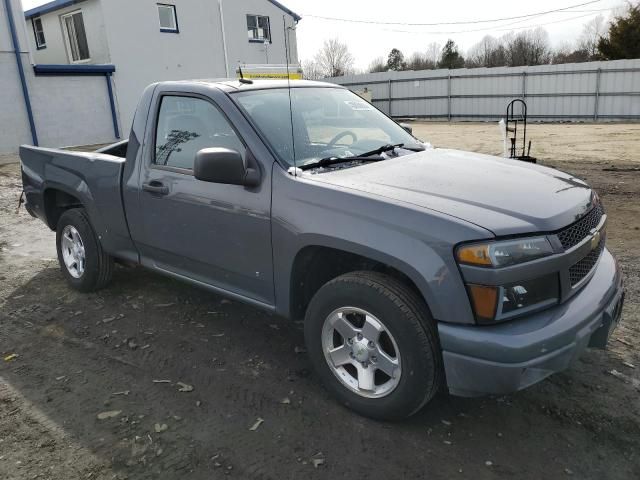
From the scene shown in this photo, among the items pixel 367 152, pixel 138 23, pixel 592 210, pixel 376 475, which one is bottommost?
pixel 376 475

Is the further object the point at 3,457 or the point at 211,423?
the point at 211,423

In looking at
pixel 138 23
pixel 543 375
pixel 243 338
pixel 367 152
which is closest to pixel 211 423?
pixel 243 338

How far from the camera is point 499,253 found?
2.39m

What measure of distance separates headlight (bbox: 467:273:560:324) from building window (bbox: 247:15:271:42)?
76.8 feet

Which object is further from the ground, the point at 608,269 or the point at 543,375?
the point at 608,269

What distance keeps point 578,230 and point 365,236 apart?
3.69 ft

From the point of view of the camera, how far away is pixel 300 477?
8.27 ft

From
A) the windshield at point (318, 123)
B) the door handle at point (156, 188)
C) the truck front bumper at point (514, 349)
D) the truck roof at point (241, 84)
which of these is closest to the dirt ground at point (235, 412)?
the truck front bumper at point (514, 349)

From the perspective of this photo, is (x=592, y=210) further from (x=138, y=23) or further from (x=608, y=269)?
(x=138, y=23)

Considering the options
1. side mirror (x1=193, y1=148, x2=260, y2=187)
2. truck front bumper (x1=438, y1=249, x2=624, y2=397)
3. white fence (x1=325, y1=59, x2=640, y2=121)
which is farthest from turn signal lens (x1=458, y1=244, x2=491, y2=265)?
white fence (x1=325, y1=59, x2=640, y2=121)

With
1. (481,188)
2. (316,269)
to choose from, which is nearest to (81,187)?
(316,269)

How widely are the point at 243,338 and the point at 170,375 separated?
0.65m

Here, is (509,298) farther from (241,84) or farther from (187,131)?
(187,131)

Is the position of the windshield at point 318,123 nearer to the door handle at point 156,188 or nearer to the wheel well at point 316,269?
the wheel well at point 316,269
